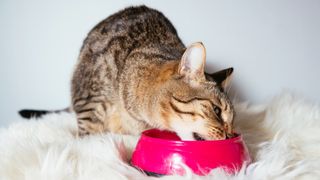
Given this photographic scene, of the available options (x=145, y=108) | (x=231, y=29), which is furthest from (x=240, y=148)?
(x=231, y=29)

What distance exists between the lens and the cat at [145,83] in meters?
1.01

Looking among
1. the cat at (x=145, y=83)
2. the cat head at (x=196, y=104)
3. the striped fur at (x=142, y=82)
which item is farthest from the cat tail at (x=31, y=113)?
the cat head at (x=196, y=104)

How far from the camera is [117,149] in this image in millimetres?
1026

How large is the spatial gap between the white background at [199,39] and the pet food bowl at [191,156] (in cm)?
81

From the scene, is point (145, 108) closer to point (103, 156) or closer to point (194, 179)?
point (103, 156)

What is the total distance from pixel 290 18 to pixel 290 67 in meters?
0.24

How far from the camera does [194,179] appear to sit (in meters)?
0.85

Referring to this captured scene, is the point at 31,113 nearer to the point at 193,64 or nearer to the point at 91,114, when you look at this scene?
the point at 91,114

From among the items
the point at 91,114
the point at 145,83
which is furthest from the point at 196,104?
the point at 91,114

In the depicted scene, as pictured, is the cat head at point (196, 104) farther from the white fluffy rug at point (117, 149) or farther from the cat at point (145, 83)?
the white fluffy rug at point (117, 149)

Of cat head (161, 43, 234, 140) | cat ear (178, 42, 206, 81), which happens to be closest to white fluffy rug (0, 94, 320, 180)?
cat head (161, 43, 234, 140)

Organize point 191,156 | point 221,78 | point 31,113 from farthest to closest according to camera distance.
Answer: point 31,113 < point 221,78 < point 191,156

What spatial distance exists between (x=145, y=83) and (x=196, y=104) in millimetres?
219

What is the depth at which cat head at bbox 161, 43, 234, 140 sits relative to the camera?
99 centimetres
